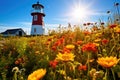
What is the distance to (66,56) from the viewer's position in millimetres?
1818

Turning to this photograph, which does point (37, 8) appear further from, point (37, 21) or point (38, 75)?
point (38, 75)

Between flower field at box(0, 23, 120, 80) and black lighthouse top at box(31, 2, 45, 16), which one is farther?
black lighthouse top at box(31, 2, 45, 16)

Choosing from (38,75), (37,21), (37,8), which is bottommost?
(38,75)

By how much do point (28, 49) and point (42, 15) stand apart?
2815 centimetres

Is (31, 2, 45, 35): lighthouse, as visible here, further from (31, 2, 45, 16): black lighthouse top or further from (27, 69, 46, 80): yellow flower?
(27, 69, 46, 80): yellow flower

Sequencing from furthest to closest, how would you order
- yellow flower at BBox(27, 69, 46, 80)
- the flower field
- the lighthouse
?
the lighthouse → the flower field → yellow flower at BBox(27, 69, 46, 80)

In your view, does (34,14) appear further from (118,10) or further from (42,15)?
(118,10)

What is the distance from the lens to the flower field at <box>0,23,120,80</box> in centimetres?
207

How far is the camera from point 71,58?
1.79m

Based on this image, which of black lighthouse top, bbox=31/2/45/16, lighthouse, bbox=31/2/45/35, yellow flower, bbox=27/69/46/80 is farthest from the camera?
black lighthouse top, bbox=31/2/45/16

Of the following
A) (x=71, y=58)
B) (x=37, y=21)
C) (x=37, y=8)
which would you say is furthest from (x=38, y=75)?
(x=37, y=8)

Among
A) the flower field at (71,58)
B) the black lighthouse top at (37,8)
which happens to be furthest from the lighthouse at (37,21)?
the flower field at (71,58)

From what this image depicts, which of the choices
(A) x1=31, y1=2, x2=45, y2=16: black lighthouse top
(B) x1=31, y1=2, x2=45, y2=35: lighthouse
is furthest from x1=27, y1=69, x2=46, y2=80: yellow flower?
(A) x1=31, y1=2, x2=45, y2=16: black lighthouse top

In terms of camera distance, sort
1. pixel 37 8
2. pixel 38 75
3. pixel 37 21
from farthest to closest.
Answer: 1. pixel 37 8
2. pixel 37 21
3. pixel 38 75
